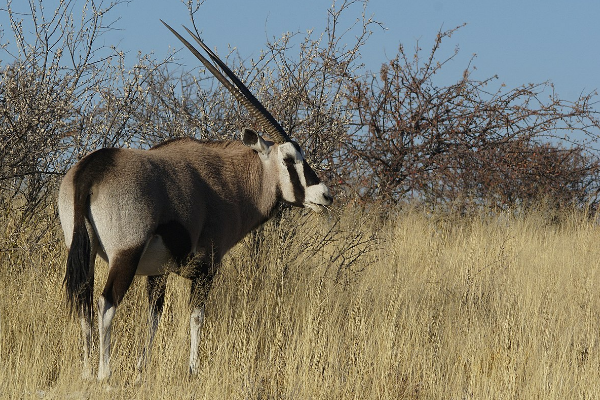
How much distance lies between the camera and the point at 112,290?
4.82 metres

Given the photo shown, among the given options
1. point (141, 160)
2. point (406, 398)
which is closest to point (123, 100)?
point (141, 160)

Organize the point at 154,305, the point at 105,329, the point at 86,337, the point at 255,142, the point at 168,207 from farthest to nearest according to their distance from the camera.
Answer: the point at 255,142
the point at 154,305
the point at 168,207
the point at 86,337
the point at 105,329

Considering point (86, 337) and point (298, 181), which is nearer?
point (86, 337)

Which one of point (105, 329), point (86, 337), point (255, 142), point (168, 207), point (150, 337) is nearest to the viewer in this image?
point (105, 329)

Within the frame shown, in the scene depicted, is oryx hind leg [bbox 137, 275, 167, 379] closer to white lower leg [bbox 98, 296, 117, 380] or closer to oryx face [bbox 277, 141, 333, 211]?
white lower leg [bbox 98, 296, 117, 380]

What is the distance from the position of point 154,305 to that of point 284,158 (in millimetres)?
1580

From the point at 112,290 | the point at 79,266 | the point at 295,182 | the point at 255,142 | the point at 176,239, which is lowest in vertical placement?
the point at 112,290

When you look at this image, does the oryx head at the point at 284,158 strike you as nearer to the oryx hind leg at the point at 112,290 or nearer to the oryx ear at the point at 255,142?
the oryx ear at the point at 255,142

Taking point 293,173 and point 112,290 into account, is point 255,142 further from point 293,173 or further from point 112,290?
point 112,290

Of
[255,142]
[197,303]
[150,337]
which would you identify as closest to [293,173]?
[255,142]

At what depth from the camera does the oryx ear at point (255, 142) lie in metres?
6.04

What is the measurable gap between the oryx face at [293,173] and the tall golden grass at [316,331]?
2.04 feet

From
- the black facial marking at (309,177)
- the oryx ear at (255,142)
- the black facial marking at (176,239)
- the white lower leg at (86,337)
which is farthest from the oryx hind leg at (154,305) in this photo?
the black facial marking at (309,177)

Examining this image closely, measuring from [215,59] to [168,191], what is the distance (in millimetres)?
1550
